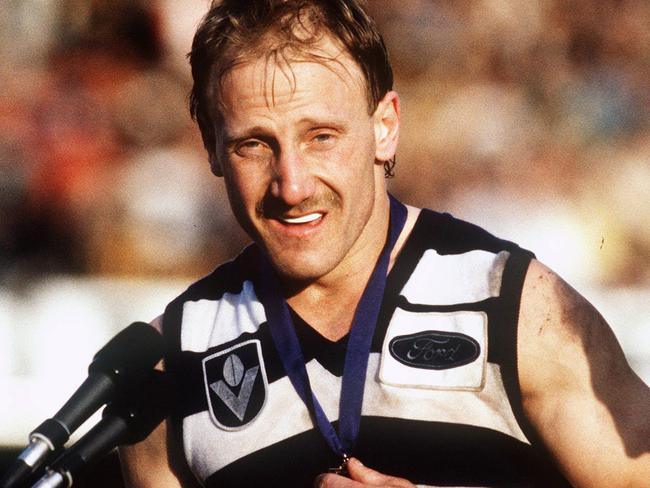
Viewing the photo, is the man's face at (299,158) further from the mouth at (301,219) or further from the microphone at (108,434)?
the microphone at (108,434)

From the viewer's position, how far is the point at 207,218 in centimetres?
467

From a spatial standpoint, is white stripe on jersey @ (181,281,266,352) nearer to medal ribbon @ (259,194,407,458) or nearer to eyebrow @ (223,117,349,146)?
medal ribbon @ (259,194,407,458)

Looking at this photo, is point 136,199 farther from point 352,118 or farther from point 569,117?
point 352,118

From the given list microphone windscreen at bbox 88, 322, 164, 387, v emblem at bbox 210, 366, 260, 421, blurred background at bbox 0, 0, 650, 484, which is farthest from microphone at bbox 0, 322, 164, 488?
blurred background at bbox 0, 0, 650, 484

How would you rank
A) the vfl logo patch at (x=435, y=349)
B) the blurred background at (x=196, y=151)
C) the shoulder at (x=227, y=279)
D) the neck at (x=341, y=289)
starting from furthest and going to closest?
the blurred background at (x=196, y=151) < the shoulder at (x=227, y=279) < the neck at (x=341, y=289) < the vfl logo patch at (x=435, y=349)

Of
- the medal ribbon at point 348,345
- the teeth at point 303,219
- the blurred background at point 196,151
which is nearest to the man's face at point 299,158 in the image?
the teeth at point 303,219

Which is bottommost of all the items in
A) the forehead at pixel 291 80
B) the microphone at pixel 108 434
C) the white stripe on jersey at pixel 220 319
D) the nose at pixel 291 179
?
the microphone at pixel 108 434

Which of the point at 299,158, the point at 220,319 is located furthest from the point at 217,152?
the point at 220,319

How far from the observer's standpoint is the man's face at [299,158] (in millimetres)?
2258

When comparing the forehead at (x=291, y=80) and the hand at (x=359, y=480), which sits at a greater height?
the forehead at (x=291, y=80)

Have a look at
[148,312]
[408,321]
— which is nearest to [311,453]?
[408,321]

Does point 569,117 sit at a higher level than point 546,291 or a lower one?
higher

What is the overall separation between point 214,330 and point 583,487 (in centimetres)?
88

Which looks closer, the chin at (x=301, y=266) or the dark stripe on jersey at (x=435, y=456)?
the dark stripe on jersey at (x=435, y=456)
